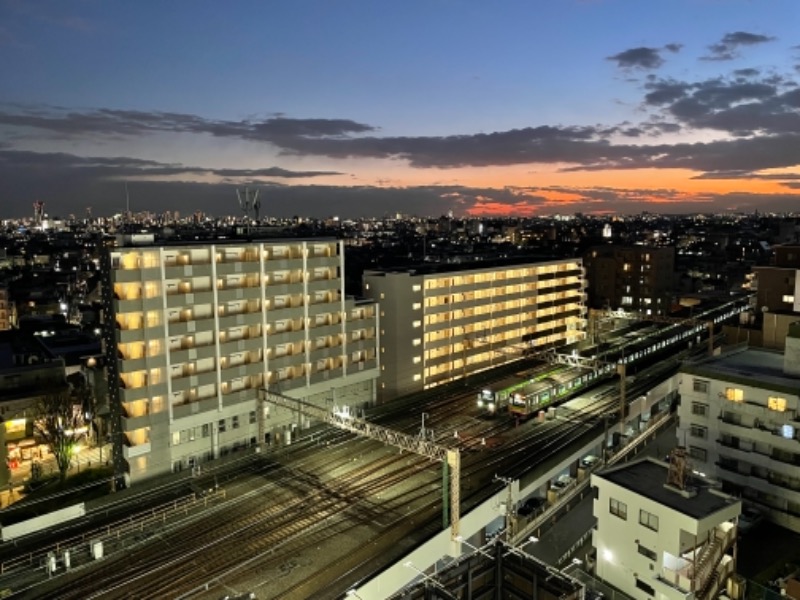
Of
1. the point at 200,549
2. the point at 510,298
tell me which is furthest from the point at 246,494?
the point at 510,298

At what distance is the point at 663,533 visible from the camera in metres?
23.0

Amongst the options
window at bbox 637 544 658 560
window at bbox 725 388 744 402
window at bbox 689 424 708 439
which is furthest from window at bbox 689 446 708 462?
window at bbox 637 544 658 560

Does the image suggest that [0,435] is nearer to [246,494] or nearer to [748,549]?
[246,494]

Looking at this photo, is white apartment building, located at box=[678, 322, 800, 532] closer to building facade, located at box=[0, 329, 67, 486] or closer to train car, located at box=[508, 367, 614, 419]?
train car, located at box=[508, 367, 614, 419]

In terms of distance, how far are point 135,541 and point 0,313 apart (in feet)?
212

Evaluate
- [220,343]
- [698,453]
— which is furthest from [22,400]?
[698,453]

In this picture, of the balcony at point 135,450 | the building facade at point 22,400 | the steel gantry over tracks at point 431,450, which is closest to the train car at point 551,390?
the steel gantry over tracks at point 431,450

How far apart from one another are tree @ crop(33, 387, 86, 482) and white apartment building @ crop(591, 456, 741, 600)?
102 ft

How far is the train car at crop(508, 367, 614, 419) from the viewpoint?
139ft

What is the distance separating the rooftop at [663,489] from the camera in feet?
74.8

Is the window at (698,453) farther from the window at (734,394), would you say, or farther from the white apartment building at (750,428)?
the window at (734,394)

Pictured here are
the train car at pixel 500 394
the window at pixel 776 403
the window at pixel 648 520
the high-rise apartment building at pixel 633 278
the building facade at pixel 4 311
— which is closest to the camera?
the window at pixel 648 520

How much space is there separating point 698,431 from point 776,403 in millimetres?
4294

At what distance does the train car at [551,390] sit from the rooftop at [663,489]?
15173mm
